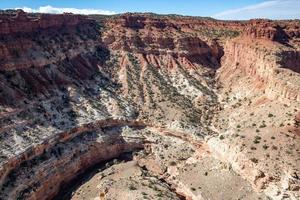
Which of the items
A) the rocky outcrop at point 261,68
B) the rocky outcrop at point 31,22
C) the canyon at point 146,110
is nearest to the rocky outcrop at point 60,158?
the canyon at point 146,110

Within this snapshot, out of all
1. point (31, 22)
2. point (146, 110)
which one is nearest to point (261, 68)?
point (146, 110)

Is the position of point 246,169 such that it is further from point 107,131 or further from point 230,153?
point 107,131

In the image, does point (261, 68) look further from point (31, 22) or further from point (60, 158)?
point (31, 22)

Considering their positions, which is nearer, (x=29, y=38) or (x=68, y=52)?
(x=29, y=38)

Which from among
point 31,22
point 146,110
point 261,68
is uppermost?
point 31,22

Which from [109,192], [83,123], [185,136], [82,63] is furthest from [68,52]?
[109,192]

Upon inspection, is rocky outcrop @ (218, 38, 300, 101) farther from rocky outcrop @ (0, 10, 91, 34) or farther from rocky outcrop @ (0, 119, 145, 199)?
rocky outcrop @ (0, 10, 91, 34)

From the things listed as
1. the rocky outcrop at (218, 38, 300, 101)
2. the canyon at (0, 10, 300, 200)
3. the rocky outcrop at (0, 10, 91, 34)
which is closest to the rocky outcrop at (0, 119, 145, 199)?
the canyon at (0, 10, 300, 200)

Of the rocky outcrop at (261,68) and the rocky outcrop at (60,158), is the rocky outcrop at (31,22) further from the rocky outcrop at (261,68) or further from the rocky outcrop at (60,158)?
the rocky outcrop at (261,68)
